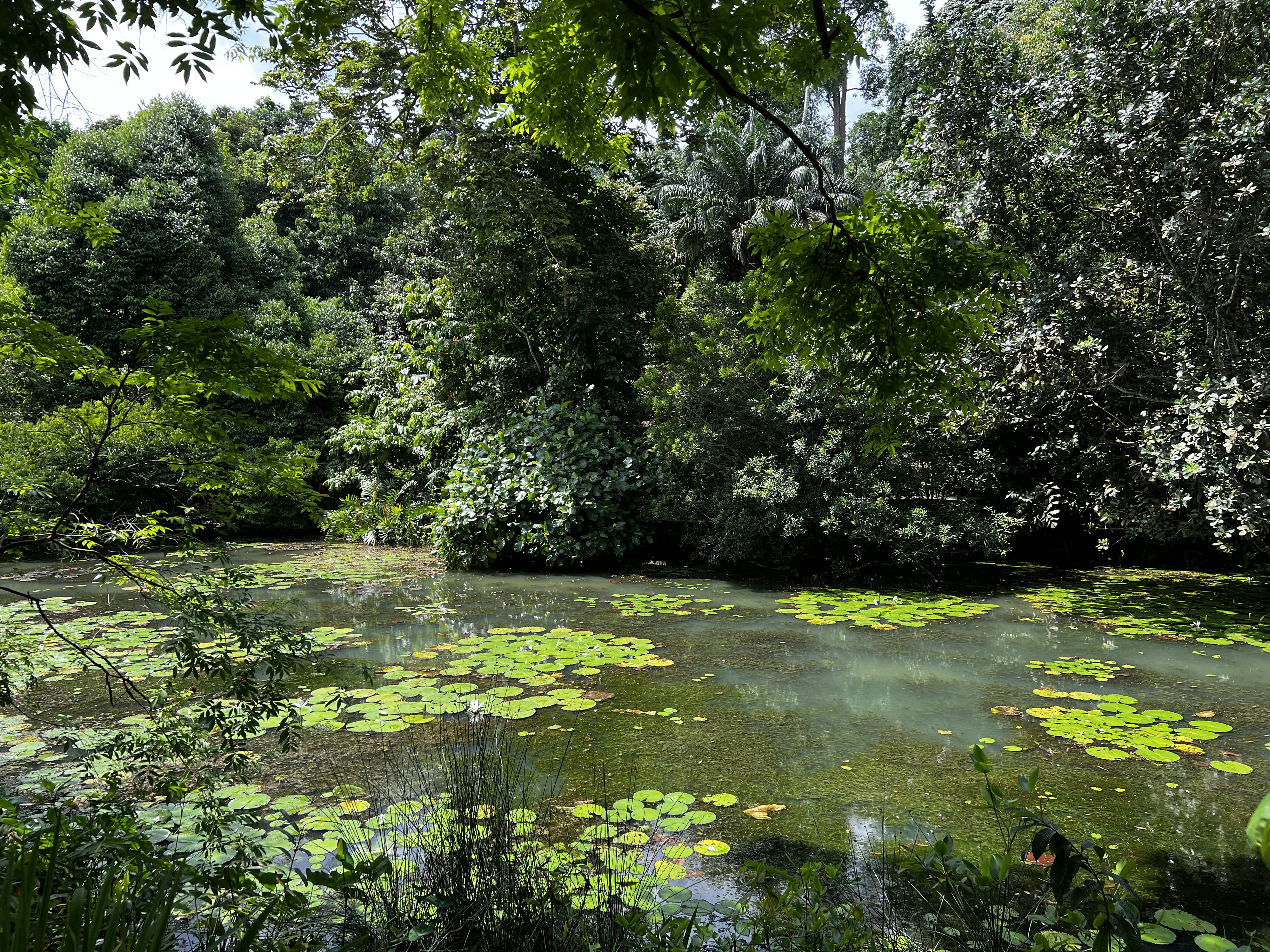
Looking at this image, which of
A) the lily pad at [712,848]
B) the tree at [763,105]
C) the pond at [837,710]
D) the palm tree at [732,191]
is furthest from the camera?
the palm tree at [732,191]

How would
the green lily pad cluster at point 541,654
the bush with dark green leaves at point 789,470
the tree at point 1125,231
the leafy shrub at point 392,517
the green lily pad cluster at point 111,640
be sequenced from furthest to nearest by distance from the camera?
the leafy shrub at point 392,517, the bush with dark green leaves at point 789,470, the tree at point 1125,231, the green lily pad cluster at point 541,654, the green lily pad cluster at point 111,640

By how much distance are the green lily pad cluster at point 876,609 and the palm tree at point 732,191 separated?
12.8 metres

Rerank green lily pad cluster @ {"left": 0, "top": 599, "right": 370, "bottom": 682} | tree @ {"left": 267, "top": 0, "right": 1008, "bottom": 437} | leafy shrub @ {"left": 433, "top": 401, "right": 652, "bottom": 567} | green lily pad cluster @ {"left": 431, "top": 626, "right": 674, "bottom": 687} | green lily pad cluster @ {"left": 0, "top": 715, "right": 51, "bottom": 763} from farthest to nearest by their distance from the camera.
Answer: leafy shrub @ {"left": 433, "top": 401, "right": 652, "bottom": 567} → green lily pad cluster @ {"left": 431, "top": 626, "right": 674, "bottom": 687} → green lily pad cluster @ {"left": 0, "top": 599, "right": 370, "bottom": 682} → green lily pad cluster @ {"left": 0, "top": 715, "right": 51, "bottom": 763} → tree @ {"left": 267, "top": 0, "right": 1008, "bottom": 437}

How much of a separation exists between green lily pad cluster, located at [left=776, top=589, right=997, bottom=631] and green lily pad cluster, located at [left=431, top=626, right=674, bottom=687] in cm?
182

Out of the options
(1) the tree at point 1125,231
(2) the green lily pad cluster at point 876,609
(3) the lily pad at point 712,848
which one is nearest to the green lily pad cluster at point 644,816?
(3) the lily pad at point 712,848

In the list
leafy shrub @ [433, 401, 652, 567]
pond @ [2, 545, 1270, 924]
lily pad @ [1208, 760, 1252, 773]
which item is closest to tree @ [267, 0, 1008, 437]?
pond @ [2, 545, 1270, 924]

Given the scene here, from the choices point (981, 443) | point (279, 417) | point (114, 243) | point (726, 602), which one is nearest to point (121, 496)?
point (279, 417)

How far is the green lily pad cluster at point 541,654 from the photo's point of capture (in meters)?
4.98

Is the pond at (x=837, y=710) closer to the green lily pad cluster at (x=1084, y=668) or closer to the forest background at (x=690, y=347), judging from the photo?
the green lily pad cluster at (x=1084, y=668)

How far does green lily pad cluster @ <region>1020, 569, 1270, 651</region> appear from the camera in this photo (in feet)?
19.3

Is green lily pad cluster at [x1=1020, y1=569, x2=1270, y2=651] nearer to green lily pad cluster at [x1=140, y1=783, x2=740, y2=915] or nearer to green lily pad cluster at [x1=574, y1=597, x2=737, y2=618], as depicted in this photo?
green lily pad cluster at [x1=574, y1=597, x2=737, y2=618]

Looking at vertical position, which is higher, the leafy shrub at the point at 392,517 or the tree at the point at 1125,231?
the tree at the point at 1125,231

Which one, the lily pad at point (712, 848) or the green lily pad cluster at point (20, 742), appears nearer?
the lily pad at point (712, 848)

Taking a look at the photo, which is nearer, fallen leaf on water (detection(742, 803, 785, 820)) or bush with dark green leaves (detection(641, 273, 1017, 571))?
fallen leaf on water (detection(742, 803, 785, 820))
